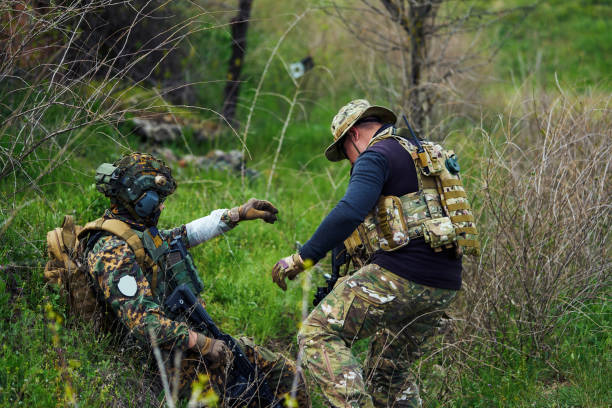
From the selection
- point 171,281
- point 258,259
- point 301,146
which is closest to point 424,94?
point 301,146

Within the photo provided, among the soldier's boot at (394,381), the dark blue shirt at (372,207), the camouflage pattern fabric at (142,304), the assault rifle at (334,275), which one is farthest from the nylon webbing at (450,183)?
the camouflage pattern fabric at (142,304)

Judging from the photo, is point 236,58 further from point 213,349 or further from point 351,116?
point 213,349

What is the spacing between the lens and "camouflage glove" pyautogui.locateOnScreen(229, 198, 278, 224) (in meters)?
3.77

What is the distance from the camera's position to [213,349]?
340cm

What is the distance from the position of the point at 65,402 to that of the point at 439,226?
2.13 metres

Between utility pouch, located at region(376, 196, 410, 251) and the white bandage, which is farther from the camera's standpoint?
the white bandage

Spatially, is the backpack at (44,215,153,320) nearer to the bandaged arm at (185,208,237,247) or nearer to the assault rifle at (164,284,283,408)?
the assault rifle at (164,284,283,408)

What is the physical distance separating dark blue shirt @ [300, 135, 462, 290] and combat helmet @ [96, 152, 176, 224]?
0.90 metres

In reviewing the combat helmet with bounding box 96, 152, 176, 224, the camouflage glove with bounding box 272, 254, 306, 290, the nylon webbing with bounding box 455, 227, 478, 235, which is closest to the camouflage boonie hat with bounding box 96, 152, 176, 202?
the combat helmet with bounding box 96, 152, 176, 224

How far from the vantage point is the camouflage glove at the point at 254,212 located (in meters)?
3.77

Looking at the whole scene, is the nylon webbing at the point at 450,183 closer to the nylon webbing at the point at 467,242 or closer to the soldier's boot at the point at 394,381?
the nylon webbing at the point at 467,242

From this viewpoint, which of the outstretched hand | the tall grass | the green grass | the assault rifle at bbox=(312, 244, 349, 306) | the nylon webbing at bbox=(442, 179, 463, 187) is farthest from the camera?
the green grass

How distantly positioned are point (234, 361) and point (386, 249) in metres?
1.14

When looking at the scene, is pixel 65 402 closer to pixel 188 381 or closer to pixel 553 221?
pixel 188 381
